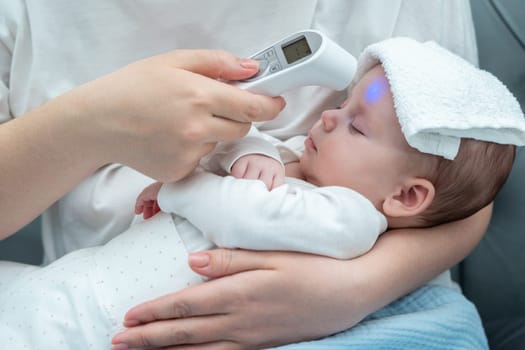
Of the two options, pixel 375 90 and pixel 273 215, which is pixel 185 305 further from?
pixel 375 90

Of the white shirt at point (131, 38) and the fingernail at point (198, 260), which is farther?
the white shirt at point (131, 38)

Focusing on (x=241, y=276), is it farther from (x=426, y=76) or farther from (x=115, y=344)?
(x=426, y=76)

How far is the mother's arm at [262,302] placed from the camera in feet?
2.68

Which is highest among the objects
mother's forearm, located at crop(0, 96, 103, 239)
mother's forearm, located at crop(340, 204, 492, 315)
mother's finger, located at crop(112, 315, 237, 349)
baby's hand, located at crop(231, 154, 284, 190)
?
mother's forearm, located at crop(0, 96, 103, 239)

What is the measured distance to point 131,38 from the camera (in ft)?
3.32

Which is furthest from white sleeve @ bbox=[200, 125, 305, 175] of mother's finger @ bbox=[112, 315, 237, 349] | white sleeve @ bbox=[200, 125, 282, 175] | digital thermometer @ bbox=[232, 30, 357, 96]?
mother's finger @ bbox=[112, 315, 237, 349]

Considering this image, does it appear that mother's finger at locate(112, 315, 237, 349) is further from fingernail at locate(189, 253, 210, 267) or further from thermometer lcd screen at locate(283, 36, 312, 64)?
thermometer lcd screen at locate(283, 36, 312, 64)

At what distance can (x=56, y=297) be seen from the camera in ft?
2.89

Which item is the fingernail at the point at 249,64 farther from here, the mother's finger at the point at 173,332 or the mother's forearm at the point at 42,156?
the mother's finger at the point at 173,332

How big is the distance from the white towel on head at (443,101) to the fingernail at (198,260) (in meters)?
0.31

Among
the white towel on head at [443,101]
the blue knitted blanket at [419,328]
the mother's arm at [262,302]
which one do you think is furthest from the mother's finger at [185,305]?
the white towel on head at [443,101]

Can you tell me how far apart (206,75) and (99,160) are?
0.18 meters

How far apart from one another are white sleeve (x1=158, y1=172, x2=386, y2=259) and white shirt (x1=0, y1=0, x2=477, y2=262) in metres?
0.21

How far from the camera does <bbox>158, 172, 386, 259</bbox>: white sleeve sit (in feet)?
2.74
